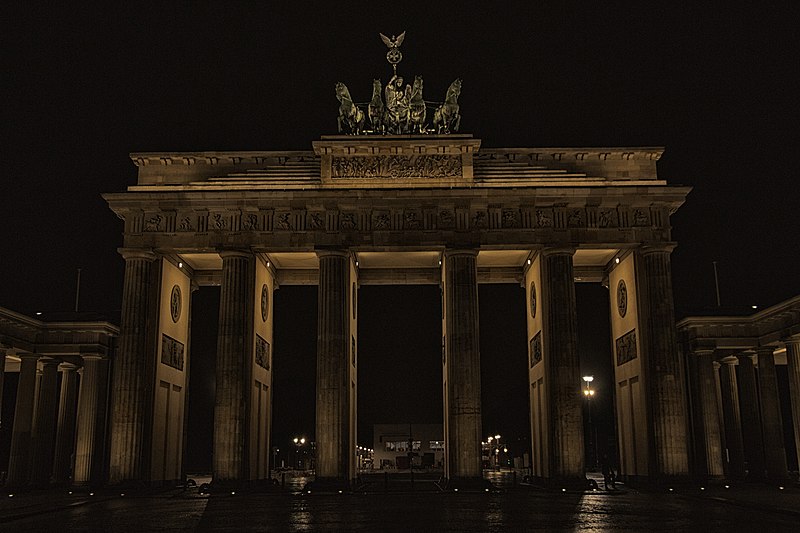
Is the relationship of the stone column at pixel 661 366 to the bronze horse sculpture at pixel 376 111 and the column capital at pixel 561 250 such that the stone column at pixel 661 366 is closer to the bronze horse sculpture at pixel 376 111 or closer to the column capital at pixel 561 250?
the column capital at pixel 561 250

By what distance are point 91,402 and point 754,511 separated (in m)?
36.3

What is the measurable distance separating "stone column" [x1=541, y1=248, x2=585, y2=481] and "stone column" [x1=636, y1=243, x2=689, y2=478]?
11.6 feet

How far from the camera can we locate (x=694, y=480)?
3991cm

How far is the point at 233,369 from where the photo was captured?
1624 inches

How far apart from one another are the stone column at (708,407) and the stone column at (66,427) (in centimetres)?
3829

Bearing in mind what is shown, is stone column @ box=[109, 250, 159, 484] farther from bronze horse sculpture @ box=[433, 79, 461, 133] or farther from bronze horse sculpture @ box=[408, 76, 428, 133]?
bronze horse sculpture @ box=[433, 79, 461, 133]

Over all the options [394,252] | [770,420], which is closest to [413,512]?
[394,252]

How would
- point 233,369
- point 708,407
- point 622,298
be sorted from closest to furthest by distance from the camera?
point 233,369 < point 622,298 < point 708,407

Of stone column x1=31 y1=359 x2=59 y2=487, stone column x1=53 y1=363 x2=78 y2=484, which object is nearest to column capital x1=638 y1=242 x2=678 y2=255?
stone column x1=31 y1=359 x2=59 y2=487

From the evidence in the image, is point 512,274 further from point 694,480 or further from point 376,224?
point 694,480

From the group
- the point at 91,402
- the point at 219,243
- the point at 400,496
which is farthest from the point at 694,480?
the point at 91,402

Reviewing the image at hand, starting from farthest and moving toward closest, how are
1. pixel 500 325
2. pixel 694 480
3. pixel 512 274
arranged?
pixel 500 325 → pixel 512 274 → pixel 694 480

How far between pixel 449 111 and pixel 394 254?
8.30 m

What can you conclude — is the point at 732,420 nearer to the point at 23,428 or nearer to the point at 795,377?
the point at 795,377
